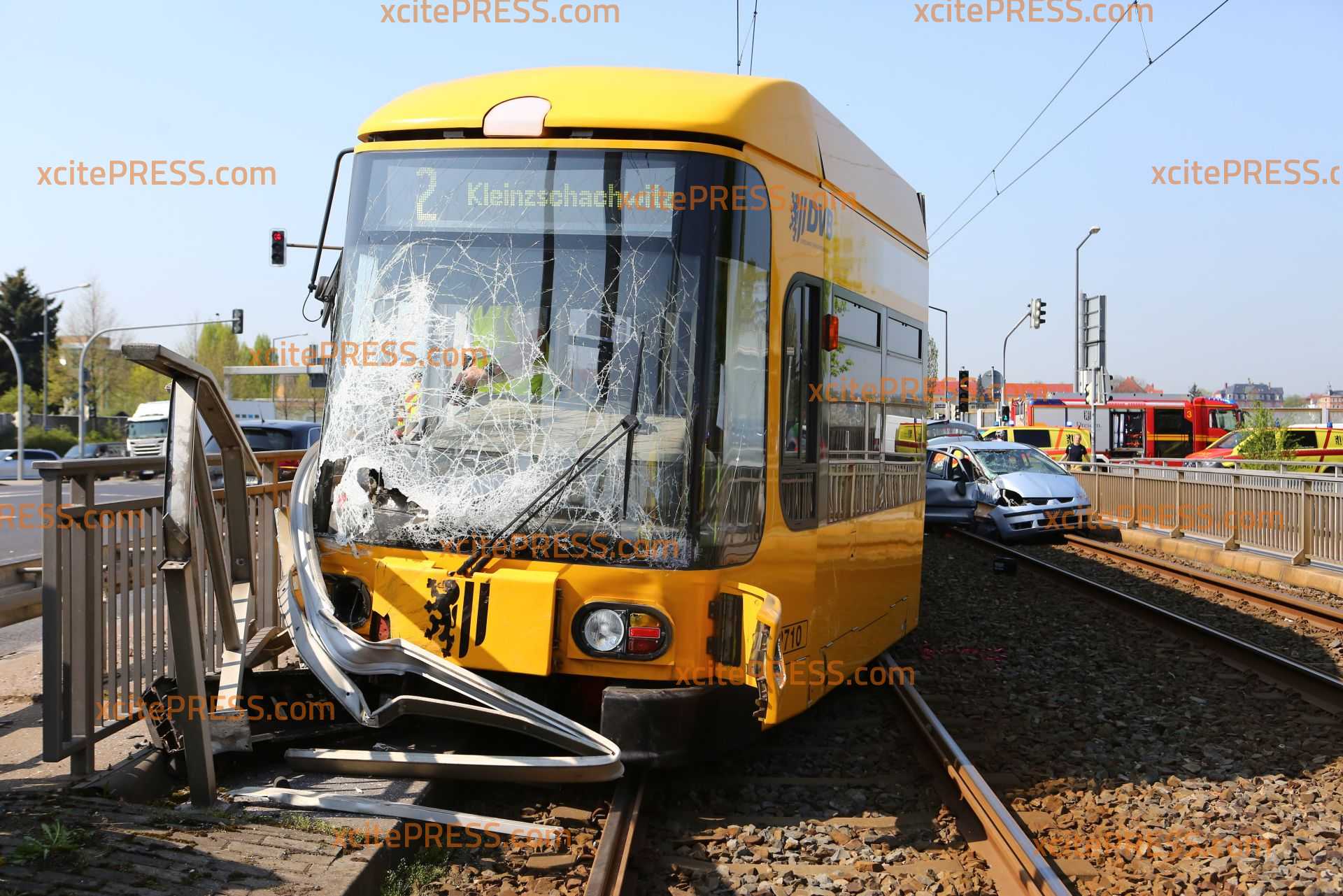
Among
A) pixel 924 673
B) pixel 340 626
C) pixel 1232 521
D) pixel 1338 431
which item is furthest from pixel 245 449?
pixel 1338 431

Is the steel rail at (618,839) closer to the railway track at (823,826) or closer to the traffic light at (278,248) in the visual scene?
the railway track at (823,826)

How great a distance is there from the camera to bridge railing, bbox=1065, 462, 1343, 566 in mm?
15164

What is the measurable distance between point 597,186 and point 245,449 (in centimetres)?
219

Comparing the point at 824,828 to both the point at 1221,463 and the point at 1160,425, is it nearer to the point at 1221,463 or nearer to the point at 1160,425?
the point at 1221,463

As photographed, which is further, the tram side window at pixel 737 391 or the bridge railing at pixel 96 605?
the tram side window at pixel 737 391

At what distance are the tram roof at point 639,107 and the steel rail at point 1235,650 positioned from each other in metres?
5.00

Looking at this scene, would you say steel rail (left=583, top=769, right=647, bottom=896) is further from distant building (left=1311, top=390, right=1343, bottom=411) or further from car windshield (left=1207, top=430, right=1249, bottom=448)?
distant building (left=1311, top=390, right=1343, bottom=411)

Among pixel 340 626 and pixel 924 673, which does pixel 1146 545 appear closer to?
pixel 924 673

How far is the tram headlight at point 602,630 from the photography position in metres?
5.41

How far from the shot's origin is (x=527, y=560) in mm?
5496

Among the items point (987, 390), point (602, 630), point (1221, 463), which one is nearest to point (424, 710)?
point (602, 630)

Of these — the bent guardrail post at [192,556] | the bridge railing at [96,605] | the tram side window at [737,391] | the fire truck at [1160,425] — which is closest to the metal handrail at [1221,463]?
the tram side window at [737,391]

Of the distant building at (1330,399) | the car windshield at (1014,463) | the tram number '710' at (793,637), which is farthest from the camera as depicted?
the distant building at (1330,399)

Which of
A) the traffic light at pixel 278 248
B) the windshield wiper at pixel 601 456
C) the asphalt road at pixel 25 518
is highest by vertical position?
the traffic light at pixel 278 248
